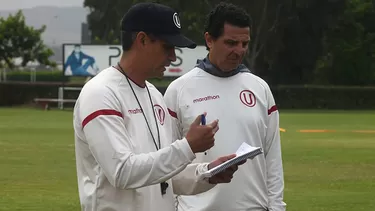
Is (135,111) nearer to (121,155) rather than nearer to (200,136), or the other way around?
(121,155)

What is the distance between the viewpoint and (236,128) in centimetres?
528

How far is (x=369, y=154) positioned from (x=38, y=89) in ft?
102

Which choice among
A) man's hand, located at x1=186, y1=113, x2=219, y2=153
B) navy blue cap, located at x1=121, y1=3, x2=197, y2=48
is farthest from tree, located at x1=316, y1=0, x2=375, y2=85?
man's hand, located at x1=186, y1=113, x2=219, y2=153

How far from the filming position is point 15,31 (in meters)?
62.6

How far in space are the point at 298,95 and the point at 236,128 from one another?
45.6 meters

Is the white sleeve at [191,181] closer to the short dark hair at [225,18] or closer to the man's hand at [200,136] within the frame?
the man's hand at [200,136]

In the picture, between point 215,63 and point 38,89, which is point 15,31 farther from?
point 215,63

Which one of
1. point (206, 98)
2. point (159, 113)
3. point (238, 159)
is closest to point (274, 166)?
point (206, 98)

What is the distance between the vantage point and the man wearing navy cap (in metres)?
3.93

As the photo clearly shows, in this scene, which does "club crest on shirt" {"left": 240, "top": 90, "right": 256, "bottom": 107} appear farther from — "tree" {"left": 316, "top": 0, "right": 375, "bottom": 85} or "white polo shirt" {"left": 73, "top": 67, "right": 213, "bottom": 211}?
"tree" {"left": 316, "top": 0, "right": 375, "bottom": 85}

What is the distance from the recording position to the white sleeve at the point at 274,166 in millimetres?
5379

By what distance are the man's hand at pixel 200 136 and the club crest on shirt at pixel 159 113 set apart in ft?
1.35

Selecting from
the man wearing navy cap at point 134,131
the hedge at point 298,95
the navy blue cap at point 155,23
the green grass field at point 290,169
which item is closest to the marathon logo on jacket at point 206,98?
the man wearing navy cap at point 134,131

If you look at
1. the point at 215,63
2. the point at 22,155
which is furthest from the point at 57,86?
the point at 215,63
